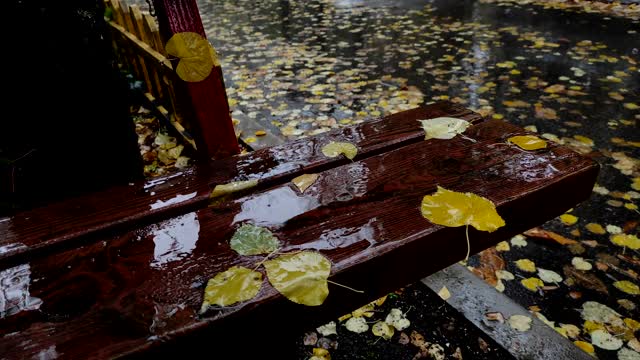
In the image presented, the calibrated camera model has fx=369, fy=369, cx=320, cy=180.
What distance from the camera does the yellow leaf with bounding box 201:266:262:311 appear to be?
68cm

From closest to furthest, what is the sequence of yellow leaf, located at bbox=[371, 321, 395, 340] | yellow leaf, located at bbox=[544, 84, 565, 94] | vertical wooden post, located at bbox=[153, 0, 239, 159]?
vertical wooden post, located at bbox=[153, 0, 239, 159] < yellow leaf, located at bbox=[371, 321, 395, 340] < yellow leaf, located at bbox=[544, 84, 565, 94]

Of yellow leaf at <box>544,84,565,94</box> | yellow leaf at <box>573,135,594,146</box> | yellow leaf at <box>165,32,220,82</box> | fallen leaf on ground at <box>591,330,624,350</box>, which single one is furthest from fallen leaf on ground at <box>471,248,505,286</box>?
yellow leaf at <box>544,84,565,94</box>

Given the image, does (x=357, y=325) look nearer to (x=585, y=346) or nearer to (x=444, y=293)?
(x=444, y=293)

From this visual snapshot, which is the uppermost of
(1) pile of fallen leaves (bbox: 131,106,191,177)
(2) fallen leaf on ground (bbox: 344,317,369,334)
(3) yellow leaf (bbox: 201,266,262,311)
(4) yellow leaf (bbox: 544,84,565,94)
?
(3) yellow leaf (bbox: 201,266,262,311)

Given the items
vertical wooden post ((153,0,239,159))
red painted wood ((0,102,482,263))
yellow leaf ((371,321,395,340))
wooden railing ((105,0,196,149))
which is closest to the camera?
red painted wood ((0,102,482,263))

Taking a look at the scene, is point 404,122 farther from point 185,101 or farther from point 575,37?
point 575,37

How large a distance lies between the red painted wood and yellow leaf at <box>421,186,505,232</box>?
32 cm

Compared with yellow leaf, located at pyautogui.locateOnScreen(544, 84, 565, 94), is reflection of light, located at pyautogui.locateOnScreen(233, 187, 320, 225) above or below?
above

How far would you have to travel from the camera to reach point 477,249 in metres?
0.94

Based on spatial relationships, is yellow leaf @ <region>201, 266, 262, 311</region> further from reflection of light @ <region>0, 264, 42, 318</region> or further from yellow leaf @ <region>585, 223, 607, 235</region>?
yellow leaf @ <region>585, 223, 607, 235</region>

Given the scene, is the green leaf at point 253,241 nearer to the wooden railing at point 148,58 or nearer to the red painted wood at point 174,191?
the red painted wood at point 174,191

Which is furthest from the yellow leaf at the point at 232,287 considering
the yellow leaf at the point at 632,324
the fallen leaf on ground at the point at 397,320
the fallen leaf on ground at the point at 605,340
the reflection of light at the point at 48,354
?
the yellow leaf at the point at 632,324

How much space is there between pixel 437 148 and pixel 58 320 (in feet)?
3.32

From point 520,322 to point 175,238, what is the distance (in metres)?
1.38
